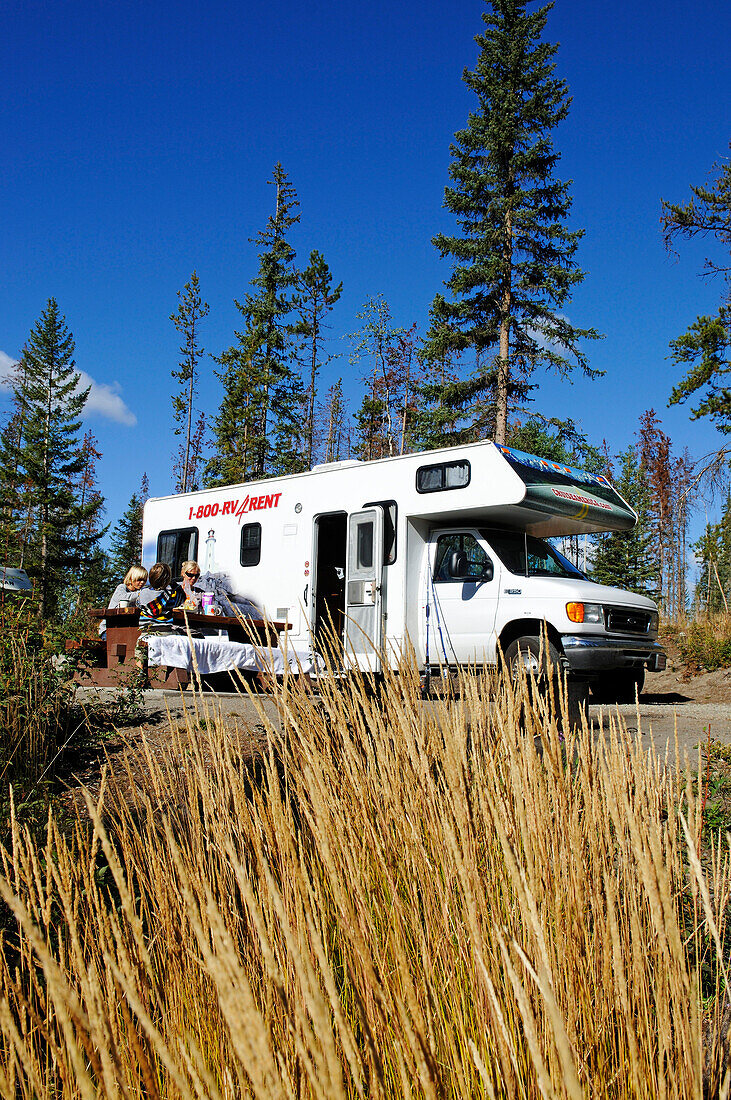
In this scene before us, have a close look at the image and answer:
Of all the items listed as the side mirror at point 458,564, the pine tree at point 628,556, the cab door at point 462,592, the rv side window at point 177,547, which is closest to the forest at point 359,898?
the cab door at point 462,592

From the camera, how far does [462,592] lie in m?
8.48

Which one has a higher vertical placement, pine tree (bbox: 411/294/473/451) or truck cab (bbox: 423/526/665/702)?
pine tree (bbox: 411/294/473/451)

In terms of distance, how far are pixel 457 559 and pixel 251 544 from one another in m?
3.37

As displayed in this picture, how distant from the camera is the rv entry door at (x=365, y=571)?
29.1 feet

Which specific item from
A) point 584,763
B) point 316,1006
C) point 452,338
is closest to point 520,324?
point 452,338

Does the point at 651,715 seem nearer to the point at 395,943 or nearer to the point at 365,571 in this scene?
the point at 365,571

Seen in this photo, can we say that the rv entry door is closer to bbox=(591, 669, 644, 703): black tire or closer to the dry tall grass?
bbox=(591, 669, 644, 703): black tire

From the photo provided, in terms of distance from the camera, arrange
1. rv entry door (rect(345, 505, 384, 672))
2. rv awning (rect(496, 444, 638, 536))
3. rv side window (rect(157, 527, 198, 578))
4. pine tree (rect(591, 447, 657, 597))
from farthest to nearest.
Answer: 1. pine tree (rect(591, 447, 657, 597))
2. rv side window (rect(157, 527, 198, 578))
3. rv entry door (rect(345, 505, 384, 672))
4. rv awning (rect(496, 444, 638, 536))

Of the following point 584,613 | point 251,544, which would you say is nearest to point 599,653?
point 584,613

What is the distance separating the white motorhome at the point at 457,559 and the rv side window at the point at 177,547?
1202mm

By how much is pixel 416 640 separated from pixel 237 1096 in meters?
7.66

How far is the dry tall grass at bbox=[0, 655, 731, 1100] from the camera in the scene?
983mm

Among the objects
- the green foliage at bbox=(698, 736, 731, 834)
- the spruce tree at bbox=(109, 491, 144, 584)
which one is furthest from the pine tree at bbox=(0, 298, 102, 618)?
the green foliage at bbox=(698, 736, 731, 834)

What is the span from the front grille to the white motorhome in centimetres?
2
